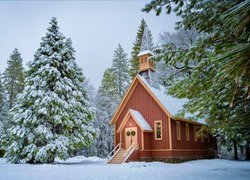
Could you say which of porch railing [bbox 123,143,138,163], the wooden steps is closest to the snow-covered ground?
porch railing [bbox 123,143,138,163]

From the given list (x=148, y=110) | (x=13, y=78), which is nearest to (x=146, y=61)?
(x=148, y=110)

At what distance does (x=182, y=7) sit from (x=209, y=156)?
819 inches

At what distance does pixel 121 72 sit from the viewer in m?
32.7

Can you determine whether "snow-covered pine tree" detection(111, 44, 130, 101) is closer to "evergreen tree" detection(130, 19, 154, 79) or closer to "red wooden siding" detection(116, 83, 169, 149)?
"evergreen tree" detection(130, 19, 154, 79)

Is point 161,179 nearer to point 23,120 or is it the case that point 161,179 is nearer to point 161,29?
point 23,120

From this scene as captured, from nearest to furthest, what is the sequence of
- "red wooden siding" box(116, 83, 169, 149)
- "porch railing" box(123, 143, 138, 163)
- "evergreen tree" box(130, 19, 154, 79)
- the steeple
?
1. "porch railing" box(123, 143, 138, 163)
2. "red wooden siding" box(116, 83, 169, 149)
3. the steeple
4. "evergreen tree" box(130, 19, 154, 79)

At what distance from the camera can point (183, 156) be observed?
18.4 metres

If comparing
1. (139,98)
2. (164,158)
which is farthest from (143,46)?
(164,158)

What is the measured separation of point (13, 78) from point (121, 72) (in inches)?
662

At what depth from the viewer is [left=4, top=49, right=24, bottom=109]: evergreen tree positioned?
112ft

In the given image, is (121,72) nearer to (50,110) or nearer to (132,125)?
(132,125)

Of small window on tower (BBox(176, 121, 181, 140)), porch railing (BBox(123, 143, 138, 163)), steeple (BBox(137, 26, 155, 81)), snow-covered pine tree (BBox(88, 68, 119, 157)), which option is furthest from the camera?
snow-covered pine tree (BBox(88, 68, 119, 157))

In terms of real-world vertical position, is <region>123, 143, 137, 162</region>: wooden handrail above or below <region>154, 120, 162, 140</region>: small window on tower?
below

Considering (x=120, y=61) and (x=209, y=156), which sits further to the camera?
(x=120, y=61)
